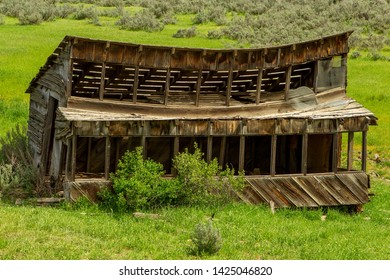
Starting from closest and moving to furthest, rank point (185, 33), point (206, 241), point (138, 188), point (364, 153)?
point (206, 241), point (138, 188), point (364, 153), point (185, 33)

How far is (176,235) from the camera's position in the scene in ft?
62.7

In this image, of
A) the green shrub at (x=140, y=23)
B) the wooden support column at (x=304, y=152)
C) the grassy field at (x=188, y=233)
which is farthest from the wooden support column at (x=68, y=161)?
the green shrub at (x=140, y=23)

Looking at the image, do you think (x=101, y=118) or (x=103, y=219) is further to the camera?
(x=101, y=118)

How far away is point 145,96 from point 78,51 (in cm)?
343

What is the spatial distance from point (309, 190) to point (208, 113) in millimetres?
4231

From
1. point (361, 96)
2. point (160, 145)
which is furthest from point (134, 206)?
point (361, 96)

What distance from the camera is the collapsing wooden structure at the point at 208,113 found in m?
23.6

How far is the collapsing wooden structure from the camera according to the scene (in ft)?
77.4

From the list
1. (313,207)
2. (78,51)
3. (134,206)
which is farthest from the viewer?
(313,207)

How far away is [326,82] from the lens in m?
27.3

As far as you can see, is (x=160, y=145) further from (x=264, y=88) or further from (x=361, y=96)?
(x=361, y=96)

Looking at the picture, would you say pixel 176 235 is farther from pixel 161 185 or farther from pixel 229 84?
pixel 229 84

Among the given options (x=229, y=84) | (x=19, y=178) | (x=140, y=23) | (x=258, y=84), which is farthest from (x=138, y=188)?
(x=140, y=23)

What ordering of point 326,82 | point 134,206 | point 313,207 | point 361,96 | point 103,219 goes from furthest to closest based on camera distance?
point 361,96
point 326,82
point 313,207
point 134,206
point 103,219
